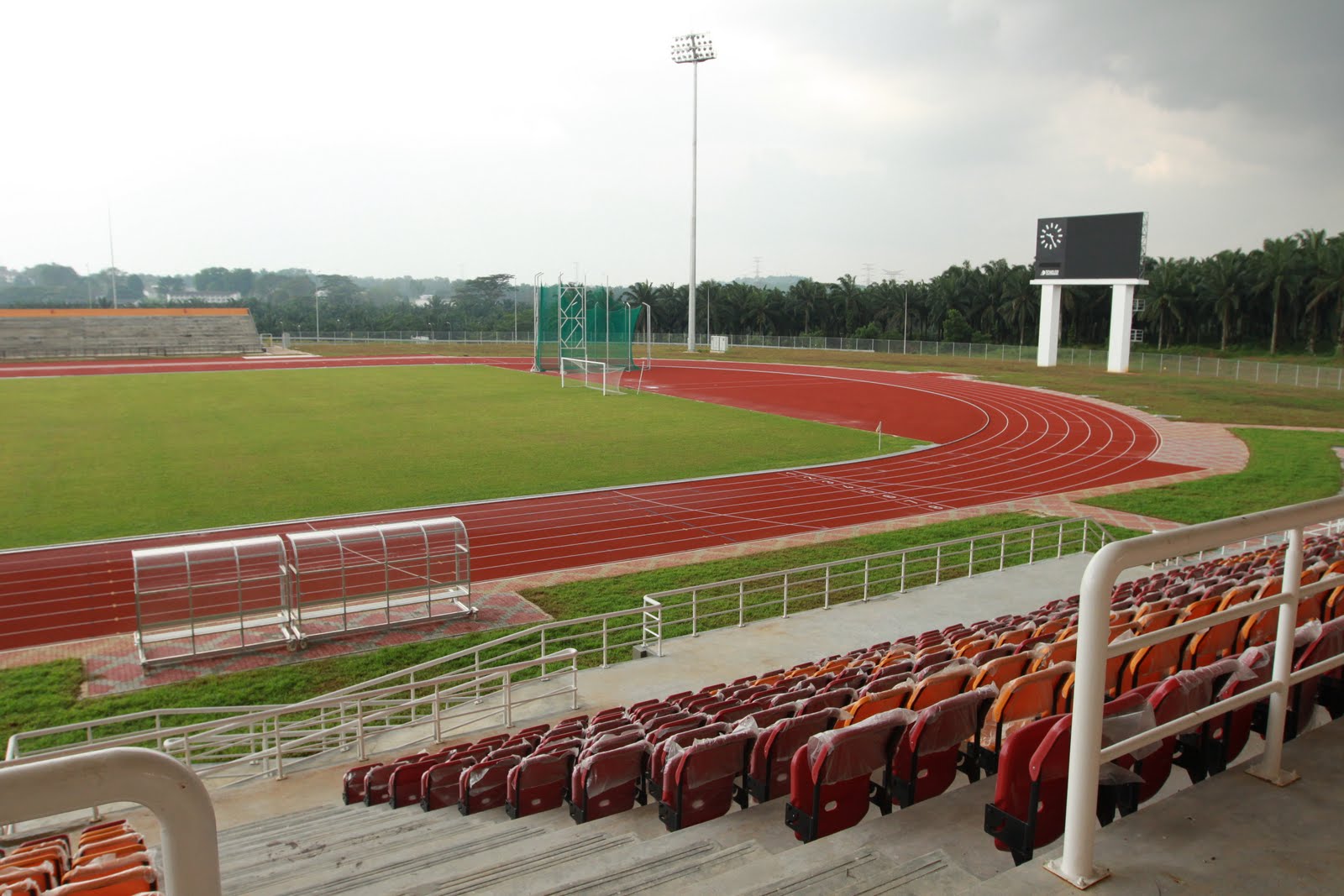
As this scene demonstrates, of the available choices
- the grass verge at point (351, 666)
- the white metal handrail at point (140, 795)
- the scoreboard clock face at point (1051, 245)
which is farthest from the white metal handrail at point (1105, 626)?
the scoreboard clock face at point (1051, 245)

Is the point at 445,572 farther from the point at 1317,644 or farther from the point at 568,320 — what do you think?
the point at 568,320

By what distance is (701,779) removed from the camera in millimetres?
5395

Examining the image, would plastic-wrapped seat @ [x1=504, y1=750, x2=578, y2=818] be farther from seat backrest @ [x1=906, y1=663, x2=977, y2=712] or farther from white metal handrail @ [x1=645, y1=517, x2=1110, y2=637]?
white metal handrail @ [x1=645, y1=517, x2=1110, y2=637]

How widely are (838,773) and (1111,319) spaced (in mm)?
67384

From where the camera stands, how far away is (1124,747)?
11.0 feet

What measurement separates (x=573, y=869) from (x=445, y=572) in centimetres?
1325

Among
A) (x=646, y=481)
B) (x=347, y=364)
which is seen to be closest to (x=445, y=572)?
(x=646, y=481)

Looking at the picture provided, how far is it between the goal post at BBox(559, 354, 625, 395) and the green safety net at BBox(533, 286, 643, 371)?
511 mm

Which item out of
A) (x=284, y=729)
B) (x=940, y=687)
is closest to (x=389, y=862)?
(x=940, y=687)

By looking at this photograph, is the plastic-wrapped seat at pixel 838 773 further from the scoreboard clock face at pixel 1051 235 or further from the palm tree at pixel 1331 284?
the palm tree at pixel 1331 284

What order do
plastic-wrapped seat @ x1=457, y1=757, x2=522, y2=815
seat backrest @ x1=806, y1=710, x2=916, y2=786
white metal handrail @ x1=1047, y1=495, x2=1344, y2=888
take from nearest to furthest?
white metal handrail @ x1=1047, y1=495, x2=1344, y2=888, seat backrest @ x1=806, y1=710, x2=916, y2=786, plastic-wrapped seat @ x1=457, y1=757, x2=522, y2=815

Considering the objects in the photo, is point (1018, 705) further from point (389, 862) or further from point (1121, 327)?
point (1121, 327)

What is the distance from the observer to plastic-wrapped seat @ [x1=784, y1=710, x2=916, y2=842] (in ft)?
15.0

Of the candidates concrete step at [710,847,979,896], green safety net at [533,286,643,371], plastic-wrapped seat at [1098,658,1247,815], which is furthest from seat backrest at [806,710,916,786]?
green safety net at [533,286,643,371]
